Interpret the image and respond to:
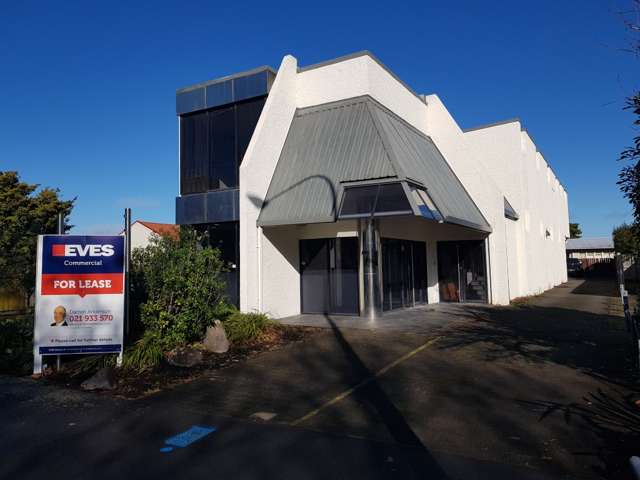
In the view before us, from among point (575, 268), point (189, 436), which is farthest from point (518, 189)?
point (575, 268)

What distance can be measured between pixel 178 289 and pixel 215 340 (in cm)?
152

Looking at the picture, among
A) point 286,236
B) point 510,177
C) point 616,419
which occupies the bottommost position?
point 616,419

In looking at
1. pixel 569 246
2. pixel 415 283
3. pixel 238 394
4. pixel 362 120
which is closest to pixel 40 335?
pixel 238 394

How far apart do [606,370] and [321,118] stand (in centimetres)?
1195

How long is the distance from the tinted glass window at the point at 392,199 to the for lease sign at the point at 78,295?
7238 millimetres

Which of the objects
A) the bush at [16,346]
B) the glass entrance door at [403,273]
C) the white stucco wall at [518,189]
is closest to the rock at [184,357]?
the bush at [16,346]

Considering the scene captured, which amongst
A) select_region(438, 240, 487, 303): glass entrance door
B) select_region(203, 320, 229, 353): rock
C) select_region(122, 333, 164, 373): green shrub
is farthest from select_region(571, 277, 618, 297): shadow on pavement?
select_region(122, 333, 164, 373): green shrub

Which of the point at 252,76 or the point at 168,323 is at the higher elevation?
the point at 252,76

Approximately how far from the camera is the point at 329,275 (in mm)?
15984

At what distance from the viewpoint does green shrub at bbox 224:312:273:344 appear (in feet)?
35.9

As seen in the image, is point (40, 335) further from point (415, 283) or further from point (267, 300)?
point (415, 283)

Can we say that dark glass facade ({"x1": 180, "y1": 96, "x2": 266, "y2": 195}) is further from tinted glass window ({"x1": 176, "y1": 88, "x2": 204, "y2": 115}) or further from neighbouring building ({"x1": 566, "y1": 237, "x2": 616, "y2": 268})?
neighbouring building ({"x1": 566, "y1": 237, "x2": 616, "y2": 268})

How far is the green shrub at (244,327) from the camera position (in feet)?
35.9

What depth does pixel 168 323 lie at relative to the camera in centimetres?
920
